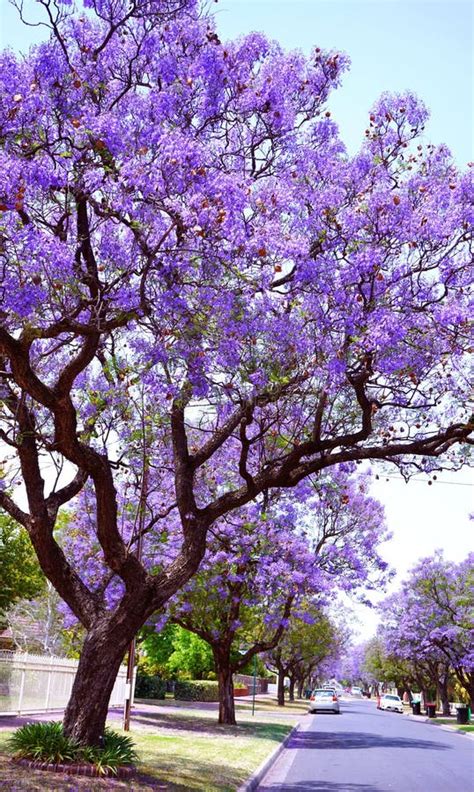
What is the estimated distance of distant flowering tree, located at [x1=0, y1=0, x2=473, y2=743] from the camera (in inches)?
342

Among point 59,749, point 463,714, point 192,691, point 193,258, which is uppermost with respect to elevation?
point 193,258

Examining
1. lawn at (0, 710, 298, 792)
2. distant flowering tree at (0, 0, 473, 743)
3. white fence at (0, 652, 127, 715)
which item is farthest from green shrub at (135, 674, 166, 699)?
distant flowering tree at (0, 0, 473, 743)

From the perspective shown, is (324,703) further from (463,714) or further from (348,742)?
(348,742)

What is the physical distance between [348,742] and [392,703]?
46.0m

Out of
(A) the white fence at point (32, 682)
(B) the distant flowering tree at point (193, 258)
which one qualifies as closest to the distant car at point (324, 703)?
(A) the white fence at point (32, 682)

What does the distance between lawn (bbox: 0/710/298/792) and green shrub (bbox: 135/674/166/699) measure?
13834 millimetres

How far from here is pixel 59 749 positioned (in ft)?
33.0

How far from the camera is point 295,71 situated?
1050 cm

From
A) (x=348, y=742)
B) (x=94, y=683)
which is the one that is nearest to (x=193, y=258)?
(x=94, y=683)

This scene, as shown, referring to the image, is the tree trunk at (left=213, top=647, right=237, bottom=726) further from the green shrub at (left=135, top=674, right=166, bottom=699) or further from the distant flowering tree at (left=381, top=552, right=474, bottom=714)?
the distant flowering tree at (left=381, top=552, right=474, bottom=714)

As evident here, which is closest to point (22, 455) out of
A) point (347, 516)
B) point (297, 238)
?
point (297, 238)

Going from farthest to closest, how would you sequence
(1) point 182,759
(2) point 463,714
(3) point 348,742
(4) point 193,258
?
(2) point 463,714, (3) point 348,742, (1) point 182,759, (4) point 193,258

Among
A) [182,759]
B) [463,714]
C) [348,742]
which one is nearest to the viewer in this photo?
[182,759]

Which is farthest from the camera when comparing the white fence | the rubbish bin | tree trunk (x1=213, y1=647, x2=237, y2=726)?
the rubbish bin
